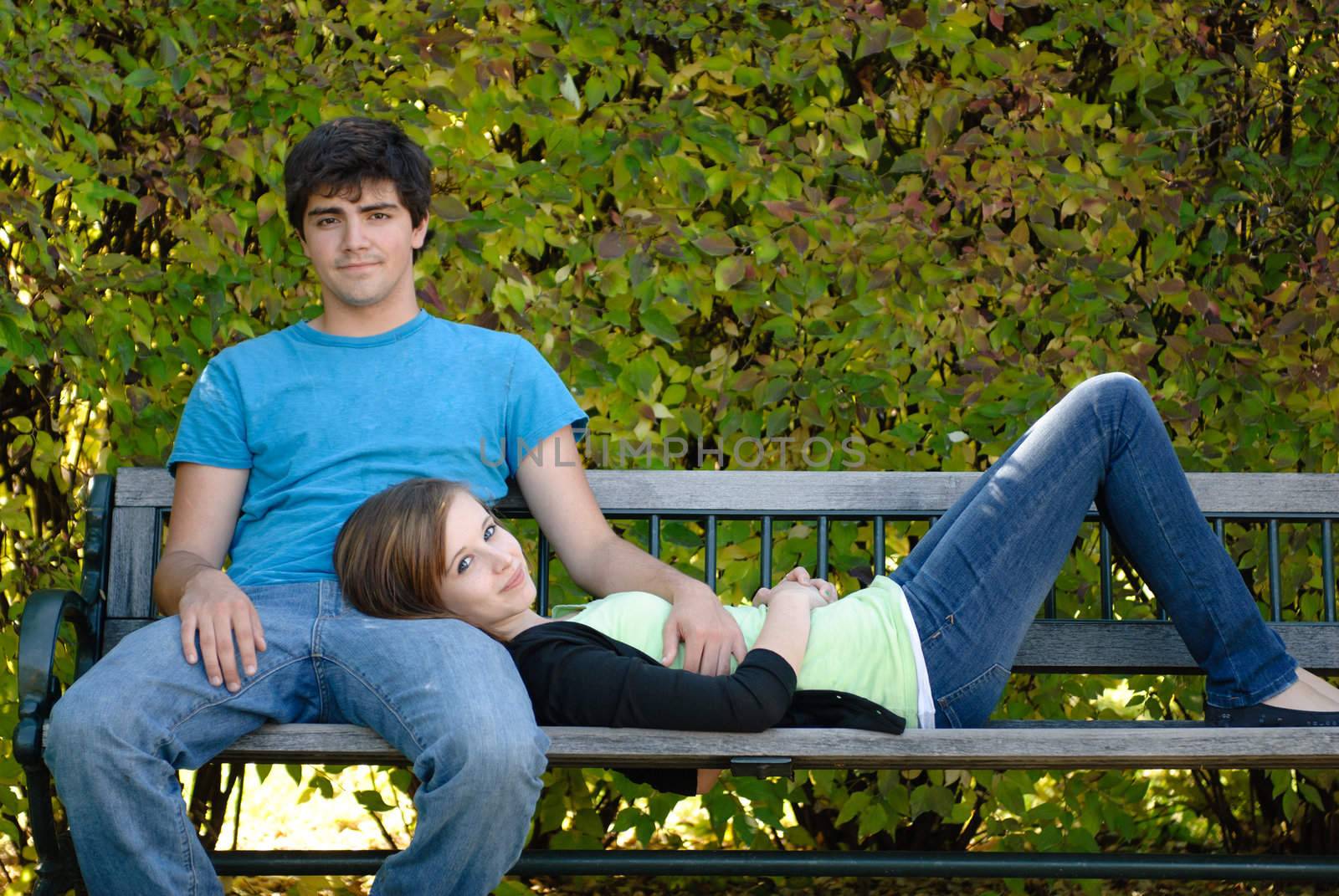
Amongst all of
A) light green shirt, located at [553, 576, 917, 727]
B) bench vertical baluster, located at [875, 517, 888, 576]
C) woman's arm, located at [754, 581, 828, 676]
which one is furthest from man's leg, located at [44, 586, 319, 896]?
bench vertical baluster, located at [875, 517, 888, 576]

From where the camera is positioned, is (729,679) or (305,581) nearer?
(729,679)

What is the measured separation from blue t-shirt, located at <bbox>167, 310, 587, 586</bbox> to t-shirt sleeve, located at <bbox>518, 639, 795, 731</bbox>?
48 centimetres

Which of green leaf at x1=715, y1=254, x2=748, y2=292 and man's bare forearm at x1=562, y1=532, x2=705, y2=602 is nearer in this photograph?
man's bare forearm at x1=562, y1=532, x2=705, y2=602

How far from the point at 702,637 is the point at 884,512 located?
80 centimetres

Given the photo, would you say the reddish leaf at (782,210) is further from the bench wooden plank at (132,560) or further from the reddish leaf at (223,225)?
the bench wooden plank at (132,560)

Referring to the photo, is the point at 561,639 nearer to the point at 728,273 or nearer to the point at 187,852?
the point at 187,852

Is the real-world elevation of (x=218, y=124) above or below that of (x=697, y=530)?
above

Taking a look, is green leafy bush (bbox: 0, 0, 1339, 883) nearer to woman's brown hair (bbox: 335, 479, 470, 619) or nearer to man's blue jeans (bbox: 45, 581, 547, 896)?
woman's brown hair (bbox: 335, 479, 470, 619)

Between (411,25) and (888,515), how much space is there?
154 cm

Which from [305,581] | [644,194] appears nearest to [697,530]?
[644,194]

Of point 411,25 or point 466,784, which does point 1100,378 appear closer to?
point 466,784

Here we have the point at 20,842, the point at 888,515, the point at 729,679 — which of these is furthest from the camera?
the point at 20,842

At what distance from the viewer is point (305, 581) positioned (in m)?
2.61

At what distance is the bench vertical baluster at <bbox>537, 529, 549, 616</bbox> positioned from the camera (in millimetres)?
3170
